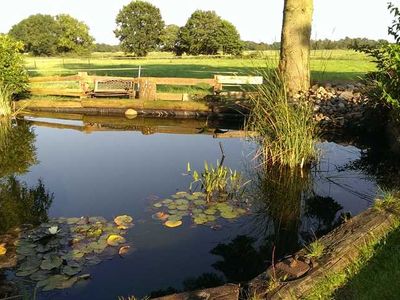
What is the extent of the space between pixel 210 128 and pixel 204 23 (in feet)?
180

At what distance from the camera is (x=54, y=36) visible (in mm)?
72438

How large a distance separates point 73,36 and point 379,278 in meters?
74.5

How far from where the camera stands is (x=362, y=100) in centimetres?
1010

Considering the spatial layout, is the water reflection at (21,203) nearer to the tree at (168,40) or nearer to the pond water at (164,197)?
the pond water at (164,197)

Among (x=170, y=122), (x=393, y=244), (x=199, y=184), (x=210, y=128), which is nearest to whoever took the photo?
(x=393, y=244)

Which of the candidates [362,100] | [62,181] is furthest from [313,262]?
[362,100]

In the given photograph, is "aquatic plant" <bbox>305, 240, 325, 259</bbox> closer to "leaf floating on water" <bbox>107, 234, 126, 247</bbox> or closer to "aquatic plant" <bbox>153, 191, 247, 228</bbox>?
"aquatic plant" <bbox>153, 191, 247, 228</bbox>

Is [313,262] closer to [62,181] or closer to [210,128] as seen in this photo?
[62,181]

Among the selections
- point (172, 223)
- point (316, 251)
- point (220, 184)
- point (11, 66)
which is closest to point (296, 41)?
point (220, 184)

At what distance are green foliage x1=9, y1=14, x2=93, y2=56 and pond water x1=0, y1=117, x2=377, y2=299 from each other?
59.5m

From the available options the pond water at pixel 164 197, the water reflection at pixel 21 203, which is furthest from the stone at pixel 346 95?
the water reflection at pixel 21 203

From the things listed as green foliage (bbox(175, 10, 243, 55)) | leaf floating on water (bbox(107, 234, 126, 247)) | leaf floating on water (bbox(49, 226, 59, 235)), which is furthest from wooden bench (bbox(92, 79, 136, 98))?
green foliage (bbox(175, 10, 243, 55))

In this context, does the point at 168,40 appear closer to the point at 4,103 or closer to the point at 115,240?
the point at 4,103

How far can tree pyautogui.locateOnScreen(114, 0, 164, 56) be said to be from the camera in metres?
60.8
